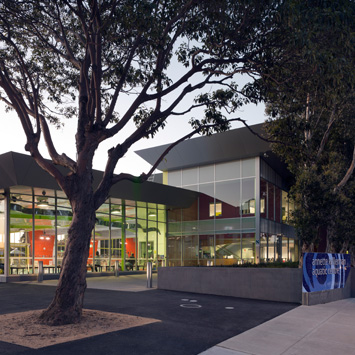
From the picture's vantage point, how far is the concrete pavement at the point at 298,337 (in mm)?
7694

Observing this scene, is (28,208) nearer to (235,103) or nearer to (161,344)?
(235,103)

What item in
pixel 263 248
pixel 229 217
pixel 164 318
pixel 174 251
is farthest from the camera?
pixel 174 251

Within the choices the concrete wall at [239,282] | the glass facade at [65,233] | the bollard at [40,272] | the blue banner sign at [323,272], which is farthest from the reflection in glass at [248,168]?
the bollard at [40,272]

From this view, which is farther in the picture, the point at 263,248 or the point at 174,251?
the point at 174,251

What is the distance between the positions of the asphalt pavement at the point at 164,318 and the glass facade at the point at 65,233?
23.7 feet

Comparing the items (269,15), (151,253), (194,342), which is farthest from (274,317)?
(151,253)

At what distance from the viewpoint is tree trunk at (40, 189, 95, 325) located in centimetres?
937

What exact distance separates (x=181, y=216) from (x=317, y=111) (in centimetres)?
1611

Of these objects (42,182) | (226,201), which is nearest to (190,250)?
(226,201)

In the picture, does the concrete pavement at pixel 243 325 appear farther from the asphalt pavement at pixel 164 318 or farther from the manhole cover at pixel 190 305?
the manhole cover at pixel 190 305

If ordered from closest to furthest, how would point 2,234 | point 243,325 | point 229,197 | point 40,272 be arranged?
point 243,325, point 40,272, point 2,234, point 229,197

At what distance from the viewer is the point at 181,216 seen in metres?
32.8

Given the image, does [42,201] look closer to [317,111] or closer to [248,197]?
[248,197]

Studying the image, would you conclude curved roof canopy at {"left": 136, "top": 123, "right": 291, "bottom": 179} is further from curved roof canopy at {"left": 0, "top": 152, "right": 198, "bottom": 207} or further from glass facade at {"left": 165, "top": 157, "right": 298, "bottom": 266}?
curved roof canopy at {"left": 0, "top": 152, "right": 198, "bottom": 207}
